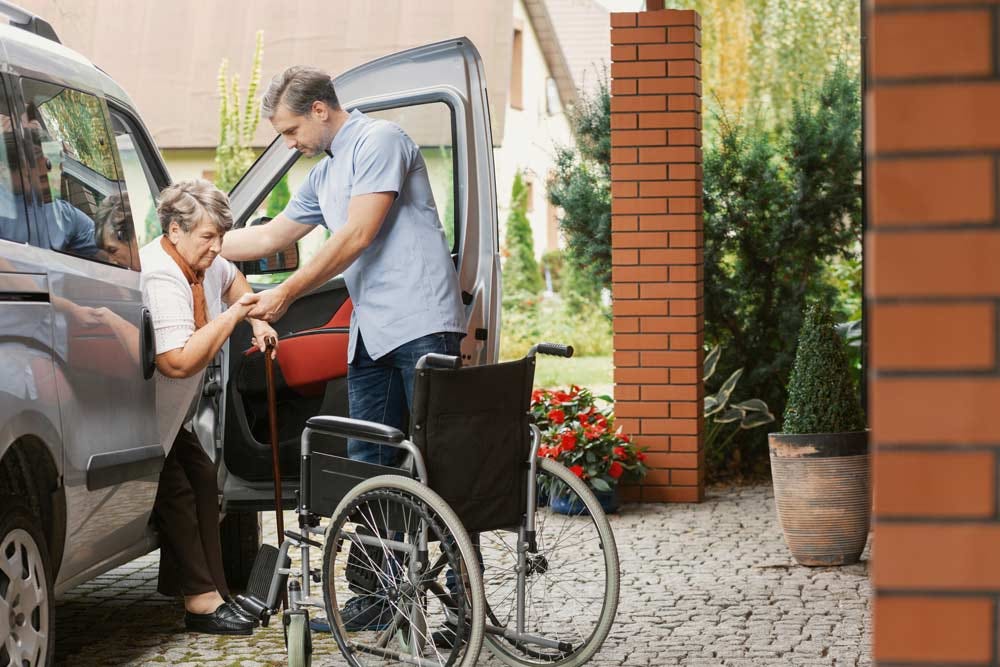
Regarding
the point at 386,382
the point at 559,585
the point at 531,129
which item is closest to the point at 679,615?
the point at 559,585

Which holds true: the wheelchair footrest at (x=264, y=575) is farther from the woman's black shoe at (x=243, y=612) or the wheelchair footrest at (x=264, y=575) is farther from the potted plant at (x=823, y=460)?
the potted plant at (x=823, y=460)

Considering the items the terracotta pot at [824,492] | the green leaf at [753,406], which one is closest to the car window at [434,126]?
the terracotta pot at [824,492]

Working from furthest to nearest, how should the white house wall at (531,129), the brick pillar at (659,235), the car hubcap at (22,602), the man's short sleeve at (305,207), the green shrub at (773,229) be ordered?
the white house wall at (531,129) → the green shrub at (773,229) → the brick pillar at (659,235) → the man's short sleeve at (305,207) → the car hubcap at (22,602)

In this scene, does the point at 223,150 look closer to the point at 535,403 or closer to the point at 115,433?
the point at 535,403

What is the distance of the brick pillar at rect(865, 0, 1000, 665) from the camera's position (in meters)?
1.65

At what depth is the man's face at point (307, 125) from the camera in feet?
15.9

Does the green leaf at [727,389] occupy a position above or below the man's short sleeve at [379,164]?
below

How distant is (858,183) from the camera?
9.48m

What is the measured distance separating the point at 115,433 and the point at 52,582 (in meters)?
0.56

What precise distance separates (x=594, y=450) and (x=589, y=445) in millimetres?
40

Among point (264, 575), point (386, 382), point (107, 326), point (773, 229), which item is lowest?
point (264, 575)

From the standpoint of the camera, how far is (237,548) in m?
6.04

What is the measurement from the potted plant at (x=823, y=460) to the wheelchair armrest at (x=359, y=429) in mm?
2617

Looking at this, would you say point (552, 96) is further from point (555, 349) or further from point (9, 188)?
point (9, 188)
